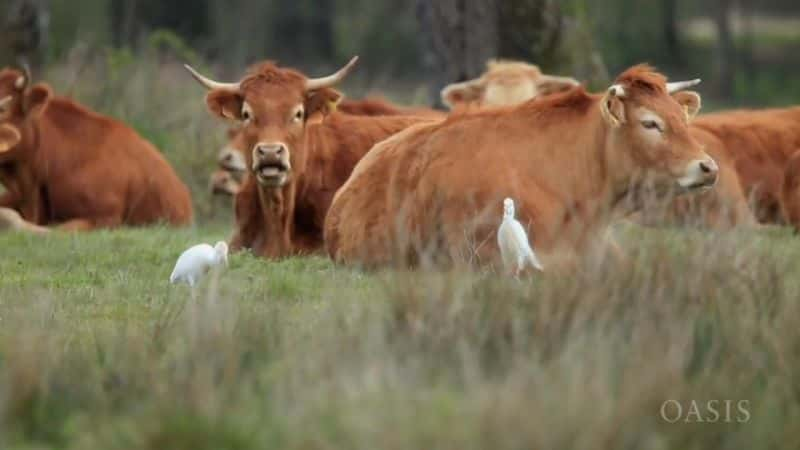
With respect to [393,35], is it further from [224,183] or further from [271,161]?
[271,161]

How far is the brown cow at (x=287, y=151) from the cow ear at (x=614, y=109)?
246 cm

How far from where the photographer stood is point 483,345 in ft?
25.8

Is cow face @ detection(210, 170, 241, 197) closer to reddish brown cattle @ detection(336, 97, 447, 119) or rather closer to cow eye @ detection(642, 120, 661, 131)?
reddish brown cattle @ detection(336, 97, 447, 119)

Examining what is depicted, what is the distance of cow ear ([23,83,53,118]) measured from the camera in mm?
15875

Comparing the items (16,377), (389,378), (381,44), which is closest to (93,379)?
(16,377)

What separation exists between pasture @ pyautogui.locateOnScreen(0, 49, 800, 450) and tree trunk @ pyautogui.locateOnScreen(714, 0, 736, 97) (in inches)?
1319

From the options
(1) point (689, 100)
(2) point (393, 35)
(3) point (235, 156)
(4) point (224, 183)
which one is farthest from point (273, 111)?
(2) point (393, 35)

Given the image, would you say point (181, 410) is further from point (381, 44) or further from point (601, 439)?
point (381, 44)

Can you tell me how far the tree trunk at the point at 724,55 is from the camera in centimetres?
4359

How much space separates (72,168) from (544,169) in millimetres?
5698

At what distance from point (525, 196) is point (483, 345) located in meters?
3.50

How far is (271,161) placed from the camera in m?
12.9

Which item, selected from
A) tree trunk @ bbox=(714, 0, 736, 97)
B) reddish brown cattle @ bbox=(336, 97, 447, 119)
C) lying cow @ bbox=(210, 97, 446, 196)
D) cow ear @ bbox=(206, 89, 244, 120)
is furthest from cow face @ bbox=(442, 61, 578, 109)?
tree trunk @ bbox=(714, 0, 736, 97)

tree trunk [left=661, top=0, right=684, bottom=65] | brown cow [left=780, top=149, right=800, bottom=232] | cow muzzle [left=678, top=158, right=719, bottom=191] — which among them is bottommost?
→ tree trunk [left=661, top=0, right=684, bottom=65]
